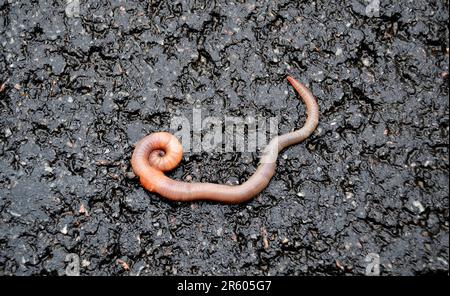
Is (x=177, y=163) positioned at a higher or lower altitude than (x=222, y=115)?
lower

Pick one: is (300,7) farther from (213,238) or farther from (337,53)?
(213,238)

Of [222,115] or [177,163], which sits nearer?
[177,163]

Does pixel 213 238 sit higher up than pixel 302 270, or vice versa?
pixel 213 238

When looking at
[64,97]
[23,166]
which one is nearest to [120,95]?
[64,97]
